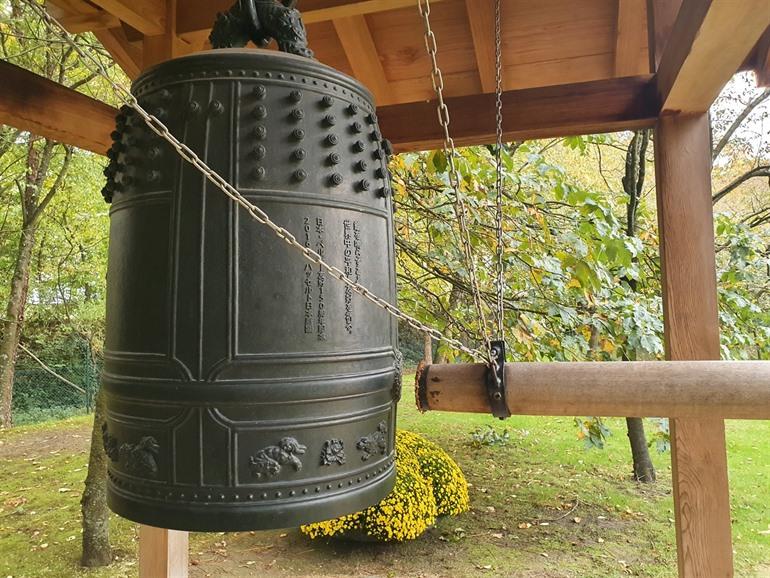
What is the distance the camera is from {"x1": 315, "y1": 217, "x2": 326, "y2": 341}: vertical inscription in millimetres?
1143

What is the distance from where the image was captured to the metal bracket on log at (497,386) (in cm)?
128

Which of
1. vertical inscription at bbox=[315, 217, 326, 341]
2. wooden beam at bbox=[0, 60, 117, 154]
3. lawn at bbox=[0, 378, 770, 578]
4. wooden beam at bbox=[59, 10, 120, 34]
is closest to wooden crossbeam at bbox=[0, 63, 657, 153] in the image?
wooden beam at bbox=[0, 60, 117, 154]

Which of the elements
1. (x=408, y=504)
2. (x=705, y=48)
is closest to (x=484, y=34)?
(x=705, y=48)

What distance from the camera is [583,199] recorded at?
347cm

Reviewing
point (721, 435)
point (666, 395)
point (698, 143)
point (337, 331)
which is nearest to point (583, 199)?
point (698, 143)

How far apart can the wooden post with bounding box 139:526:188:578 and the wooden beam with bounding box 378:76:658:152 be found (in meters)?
2.04

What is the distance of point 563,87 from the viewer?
2.34 meters

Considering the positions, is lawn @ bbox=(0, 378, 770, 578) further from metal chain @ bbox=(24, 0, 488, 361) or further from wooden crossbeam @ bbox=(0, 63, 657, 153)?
metal chain @ bbox=(24, 0, 488, 361)

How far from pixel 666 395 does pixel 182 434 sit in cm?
103

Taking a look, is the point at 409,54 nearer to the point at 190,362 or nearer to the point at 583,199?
the point at 583,199

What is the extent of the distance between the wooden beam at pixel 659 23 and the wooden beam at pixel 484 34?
62cm

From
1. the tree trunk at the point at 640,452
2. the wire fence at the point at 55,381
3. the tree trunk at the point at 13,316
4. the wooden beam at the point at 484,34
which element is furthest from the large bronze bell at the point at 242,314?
the wire fence at the point at 55,381

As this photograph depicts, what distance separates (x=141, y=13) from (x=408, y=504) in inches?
154

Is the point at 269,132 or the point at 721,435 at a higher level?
the point at 269,132
